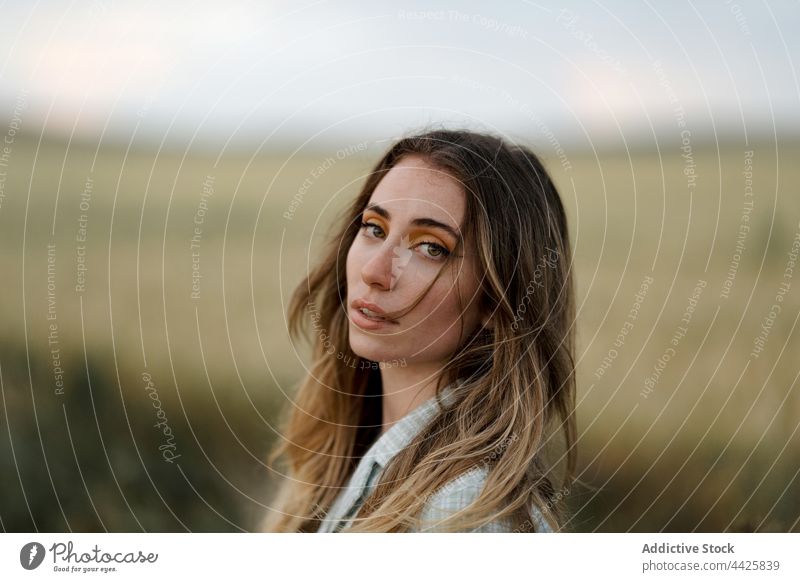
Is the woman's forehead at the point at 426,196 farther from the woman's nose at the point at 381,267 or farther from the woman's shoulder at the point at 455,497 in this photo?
the woman's shoulder at the point at 455,497

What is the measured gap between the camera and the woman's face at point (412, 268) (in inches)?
44.1

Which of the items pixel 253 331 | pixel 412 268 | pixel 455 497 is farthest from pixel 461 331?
pixel 253 331

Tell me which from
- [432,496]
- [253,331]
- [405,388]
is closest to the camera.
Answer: [432,496]

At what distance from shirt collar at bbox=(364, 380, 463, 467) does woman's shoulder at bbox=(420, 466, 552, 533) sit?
9cm

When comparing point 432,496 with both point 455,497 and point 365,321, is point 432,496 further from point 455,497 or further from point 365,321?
point 365,321

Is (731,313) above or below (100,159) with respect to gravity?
below

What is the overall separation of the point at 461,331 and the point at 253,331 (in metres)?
0.42

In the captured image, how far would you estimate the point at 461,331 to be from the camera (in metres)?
1.17

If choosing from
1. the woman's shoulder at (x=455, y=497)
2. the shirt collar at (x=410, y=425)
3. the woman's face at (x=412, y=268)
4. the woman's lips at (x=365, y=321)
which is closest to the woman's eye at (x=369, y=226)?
the woman's face at (x=412, y=268)

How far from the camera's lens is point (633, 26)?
137 centimetres
